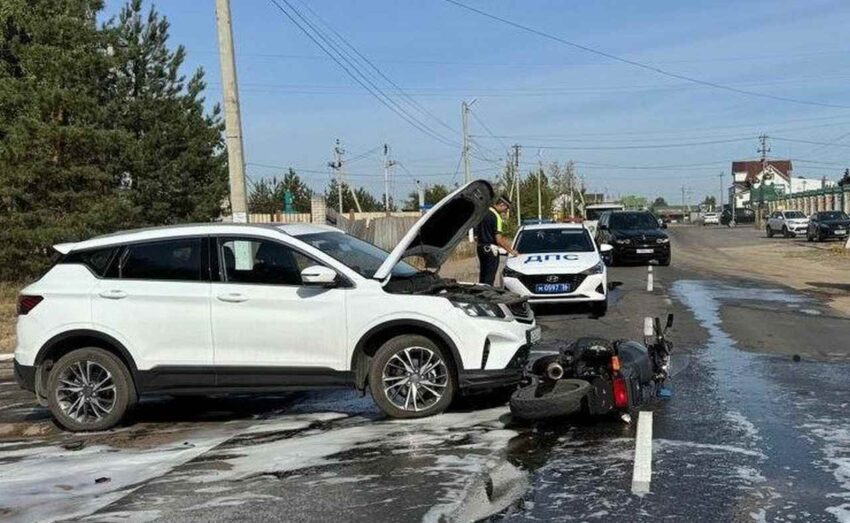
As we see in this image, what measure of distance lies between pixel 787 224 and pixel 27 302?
160ft

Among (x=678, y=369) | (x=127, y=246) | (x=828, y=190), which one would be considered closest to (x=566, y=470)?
(x=678, y=369)

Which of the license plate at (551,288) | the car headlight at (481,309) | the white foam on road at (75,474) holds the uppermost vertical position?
the car headlight at (481,309)

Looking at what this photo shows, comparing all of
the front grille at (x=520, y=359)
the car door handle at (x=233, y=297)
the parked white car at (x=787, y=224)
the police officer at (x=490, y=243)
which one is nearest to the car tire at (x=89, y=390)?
the car door handle at (x=233, y=297)

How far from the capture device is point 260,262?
24.9 ft

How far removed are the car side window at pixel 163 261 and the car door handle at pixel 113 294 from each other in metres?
0.16

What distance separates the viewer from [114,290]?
760 cm

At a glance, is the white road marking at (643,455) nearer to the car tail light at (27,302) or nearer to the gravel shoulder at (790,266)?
the car tail light at (27,302)

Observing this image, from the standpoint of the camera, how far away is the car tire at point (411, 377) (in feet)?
24.0

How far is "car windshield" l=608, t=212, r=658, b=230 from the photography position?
2600cm

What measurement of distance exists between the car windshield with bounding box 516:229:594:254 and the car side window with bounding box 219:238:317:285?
8.08 m

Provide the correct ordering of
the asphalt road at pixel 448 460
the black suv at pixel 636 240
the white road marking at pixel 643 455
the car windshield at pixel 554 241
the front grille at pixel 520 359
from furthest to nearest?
the black suv at pixel 636 240 < the car windshield at pixel 554 241 < the front grille at pixel 520 359 < the white road marking at pixel 643 455 < the asphalt road at pixel 448 460

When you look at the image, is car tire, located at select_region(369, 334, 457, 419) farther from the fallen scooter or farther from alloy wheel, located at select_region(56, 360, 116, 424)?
alloy wheel, located at select_region(56, 360, 116, 424)

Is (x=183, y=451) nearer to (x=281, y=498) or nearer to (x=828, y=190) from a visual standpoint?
(x=281, y=498)

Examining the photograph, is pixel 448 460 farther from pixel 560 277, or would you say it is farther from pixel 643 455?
pixel 560 277
